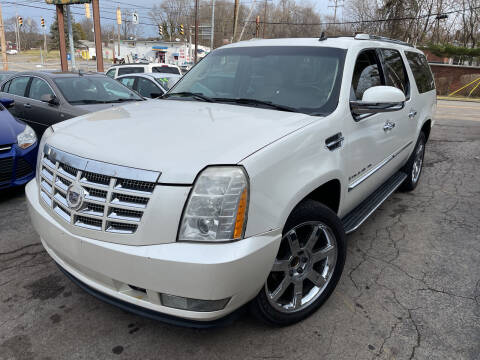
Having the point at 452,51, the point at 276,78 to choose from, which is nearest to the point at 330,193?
the point at 276,78

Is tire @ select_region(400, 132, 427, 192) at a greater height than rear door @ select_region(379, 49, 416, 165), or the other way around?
rear door @ select_region(379, 49, 416, 165)

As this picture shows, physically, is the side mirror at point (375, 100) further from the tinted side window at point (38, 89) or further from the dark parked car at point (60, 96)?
the tinted side window at point (38, 89)

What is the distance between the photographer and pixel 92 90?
23.1ft

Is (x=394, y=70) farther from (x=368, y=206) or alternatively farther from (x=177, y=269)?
(x=177, y=269)

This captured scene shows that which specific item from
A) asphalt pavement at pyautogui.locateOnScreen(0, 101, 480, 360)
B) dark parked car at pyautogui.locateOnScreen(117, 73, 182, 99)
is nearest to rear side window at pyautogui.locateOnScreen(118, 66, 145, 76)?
dark parked car at pyautogui.locateOnScreen(117, 73, 182, 99)

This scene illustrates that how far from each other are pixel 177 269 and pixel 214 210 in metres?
0.33

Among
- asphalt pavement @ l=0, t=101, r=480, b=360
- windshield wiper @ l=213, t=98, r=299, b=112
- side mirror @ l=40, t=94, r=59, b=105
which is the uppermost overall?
windshield wiper @ l=213, t=98, r=299, b=112

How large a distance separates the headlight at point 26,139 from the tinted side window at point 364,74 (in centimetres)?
399

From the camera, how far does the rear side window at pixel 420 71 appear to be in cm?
456

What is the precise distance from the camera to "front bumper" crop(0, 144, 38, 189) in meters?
4.50

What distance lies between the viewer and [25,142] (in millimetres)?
4762

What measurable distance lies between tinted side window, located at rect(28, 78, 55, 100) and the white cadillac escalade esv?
15.8ft

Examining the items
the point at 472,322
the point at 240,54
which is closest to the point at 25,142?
the point at 240,54

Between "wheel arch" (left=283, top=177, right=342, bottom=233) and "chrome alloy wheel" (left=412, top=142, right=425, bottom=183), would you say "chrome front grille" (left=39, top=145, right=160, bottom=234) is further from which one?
"chrome alloy wheel" (left=412, top=142, right=425, bottom=183)
